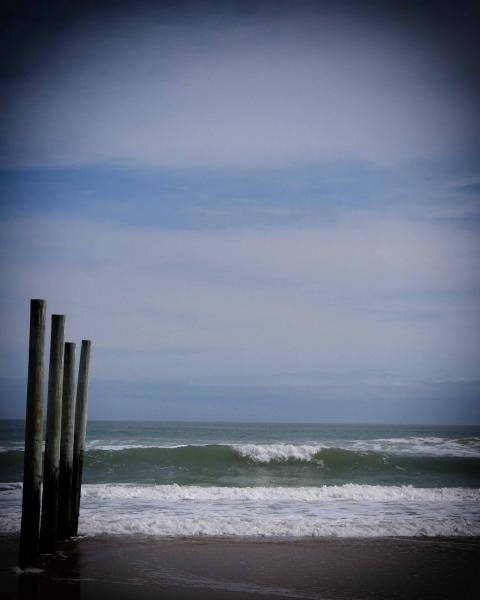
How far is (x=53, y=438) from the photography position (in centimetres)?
793

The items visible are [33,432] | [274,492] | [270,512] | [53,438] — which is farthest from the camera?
[274,492]

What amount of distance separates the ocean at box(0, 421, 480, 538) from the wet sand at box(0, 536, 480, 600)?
771mm

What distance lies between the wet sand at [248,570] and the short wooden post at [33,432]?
0.46m

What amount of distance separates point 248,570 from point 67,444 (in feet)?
9.34

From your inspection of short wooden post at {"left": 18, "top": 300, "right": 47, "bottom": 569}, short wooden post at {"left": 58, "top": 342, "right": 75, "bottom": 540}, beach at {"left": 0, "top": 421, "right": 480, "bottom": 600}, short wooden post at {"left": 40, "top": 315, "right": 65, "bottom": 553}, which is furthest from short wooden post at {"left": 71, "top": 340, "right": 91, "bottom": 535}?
short wooden post at {"left": 18, "top": 300, "right": 47, "bottom": 569}

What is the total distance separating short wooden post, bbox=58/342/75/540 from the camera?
8836 millimetres

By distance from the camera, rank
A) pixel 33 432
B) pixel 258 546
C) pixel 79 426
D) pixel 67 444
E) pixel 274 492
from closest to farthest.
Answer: pixel 33 432, pixel 67 444, pixel 258 546, pixel 79 426, pixel 274 492

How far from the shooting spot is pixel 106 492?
14.5m

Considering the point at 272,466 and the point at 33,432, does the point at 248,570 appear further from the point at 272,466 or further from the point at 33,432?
the point at 272,466

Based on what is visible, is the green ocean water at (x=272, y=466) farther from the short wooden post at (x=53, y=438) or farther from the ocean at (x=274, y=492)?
the short wooden post at (x=53, y=438)

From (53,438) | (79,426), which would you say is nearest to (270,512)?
(79,426)

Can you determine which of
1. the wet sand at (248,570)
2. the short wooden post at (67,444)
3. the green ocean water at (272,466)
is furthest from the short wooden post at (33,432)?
the green ocean water at (272,466)

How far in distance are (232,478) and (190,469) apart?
1608 mm

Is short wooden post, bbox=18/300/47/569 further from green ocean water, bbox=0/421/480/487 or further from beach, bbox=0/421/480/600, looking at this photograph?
green ocean water, bbox=0/421/480/487
